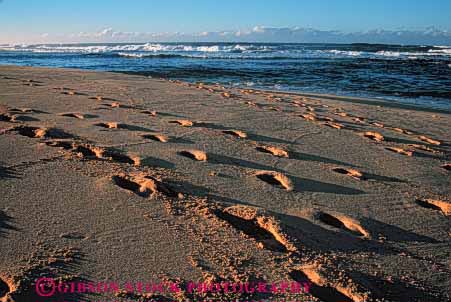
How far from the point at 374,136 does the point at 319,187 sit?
209cm

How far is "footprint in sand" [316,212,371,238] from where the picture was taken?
7.36 feet

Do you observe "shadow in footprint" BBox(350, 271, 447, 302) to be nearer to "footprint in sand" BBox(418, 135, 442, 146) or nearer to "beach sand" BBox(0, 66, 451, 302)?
"beach sand" BBox(0, 66, 451, 302)

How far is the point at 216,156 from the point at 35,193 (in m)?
1.46

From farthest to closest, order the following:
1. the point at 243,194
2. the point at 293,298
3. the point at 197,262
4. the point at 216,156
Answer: the point at 216,156 < the point at 243,194 < the point at 197,262 < the point at 293,298

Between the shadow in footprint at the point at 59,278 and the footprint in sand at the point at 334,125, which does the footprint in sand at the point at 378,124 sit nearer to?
the footprint in sand at the point at 334,125

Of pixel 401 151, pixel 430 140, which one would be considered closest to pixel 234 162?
pixel 401 151

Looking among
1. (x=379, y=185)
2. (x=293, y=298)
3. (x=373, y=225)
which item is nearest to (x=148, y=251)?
(x=293, y=298)

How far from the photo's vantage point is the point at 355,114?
20.2 feet

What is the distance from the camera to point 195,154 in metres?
3.31

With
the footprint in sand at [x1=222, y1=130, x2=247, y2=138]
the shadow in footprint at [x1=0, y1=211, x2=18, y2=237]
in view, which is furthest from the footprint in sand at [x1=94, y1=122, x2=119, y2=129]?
the shadow in footprint at [x1=0, y1=211, x2=18, y2=237]

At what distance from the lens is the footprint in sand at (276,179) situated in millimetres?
2812

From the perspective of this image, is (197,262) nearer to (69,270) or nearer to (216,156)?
(69,270)

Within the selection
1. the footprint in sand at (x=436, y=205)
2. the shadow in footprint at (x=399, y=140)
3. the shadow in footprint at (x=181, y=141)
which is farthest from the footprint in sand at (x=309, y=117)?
the footprint in sand at (x=436, y=205)

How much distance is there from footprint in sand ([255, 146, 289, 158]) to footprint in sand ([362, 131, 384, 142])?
4.81 feet
